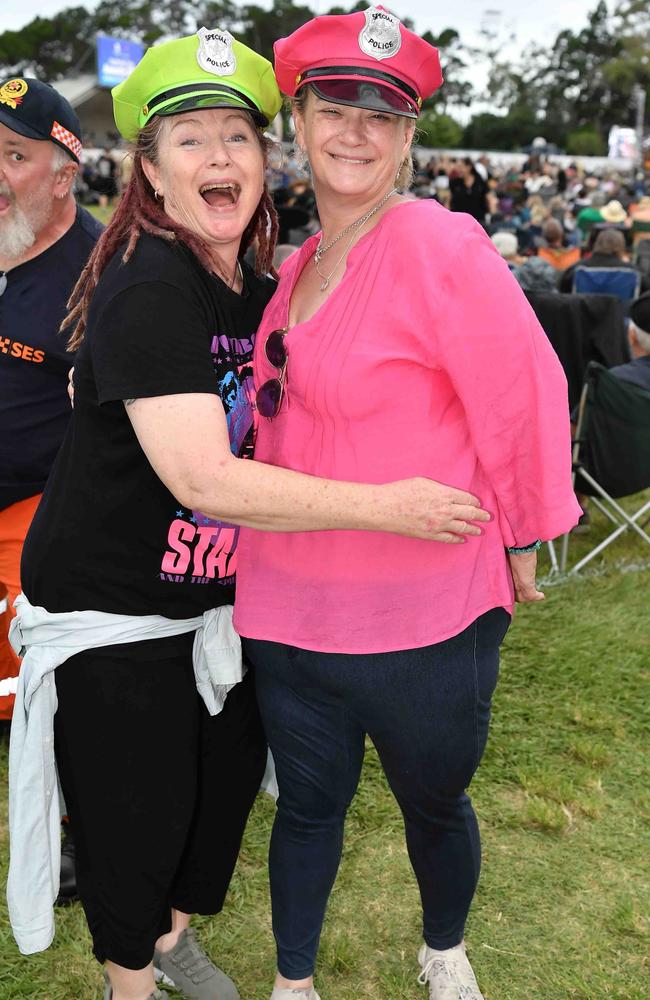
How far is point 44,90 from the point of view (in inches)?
105

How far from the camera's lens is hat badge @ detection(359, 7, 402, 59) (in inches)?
65.4

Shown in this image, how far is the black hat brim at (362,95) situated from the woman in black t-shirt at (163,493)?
173mm

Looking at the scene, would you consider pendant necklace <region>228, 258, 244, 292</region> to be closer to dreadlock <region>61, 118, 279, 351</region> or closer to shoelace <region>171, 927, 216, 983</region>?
dreadlock <region>61, 118, 279, 351</region>

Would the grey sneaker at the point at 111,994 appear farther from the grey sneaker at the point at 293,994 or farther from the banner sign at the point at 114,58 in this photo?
the banner sign at the point at 114,58

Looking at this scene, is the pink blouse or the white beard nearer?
the pink blouse

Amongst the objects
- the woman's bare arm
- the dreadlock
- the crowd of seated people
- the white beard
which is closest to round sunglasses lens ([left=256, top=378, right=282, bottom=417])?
the woman's bare arm

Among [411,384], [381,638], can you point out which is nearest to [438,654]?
[381,638]

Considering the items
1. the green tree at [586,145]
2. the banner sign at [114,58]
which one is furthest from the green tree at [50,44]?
the green tree at [586,145]

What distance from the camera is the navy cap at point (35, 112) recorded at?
2.61 m

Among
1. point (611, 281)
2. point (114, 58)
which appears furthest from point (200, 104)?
point (114, 58)

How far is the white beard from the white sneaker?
83.7 inches

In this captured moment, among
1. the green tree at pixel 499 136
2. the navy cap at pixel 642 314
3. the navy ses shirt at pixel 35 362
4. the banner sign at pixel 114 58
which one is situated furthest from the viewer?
the green tree at pixel 499 136

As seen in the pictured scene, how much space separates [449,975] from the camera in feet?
7.34

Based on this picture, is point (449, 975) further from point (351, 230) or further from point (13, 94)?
point (13, 94)
